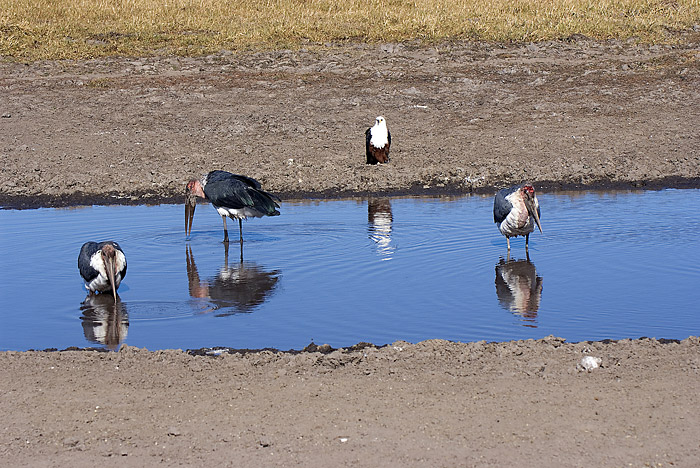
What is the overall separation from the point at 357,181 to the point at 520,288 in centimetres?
687

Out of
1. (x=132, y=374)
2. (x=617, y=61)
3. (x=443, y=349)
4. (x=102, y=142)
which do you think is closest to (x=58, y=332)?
(x=132, y=374)

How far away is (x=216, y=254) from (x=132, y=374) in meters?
4.65

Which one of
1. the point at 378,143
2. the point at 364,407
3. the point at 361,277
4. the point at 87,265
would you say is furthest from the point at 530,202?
the point at 378,143

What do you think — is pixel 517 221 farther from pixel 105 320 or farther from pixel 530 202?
pixel 105 320

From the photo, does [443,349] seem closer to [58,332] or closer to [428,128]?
[58,332]

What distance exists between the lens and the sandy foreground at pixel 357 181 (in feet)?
17.4

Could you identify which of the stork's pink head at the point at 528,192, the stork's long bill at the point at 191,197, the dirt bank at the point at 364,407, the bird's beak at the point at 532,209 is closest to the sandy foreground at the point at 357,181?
the dirt bank at the point at 364,407

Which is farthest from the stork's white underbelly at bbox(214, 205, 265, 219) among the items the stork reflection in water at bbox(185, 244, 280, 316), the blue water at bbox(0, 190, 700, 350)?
the stork reflection in water at bbox(185, 244, 280, 316)

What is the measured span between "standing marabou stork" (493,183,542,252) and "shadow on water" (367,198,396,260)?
1.24 m

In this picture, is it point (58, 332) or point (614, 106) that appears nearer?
point (58, 332)

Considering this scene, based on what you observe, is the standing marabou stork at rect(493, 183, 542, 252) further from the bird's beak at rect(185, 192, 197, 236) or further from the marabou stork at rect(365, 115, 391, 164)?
the marabou stork at rect(365, 115, 391, 164)

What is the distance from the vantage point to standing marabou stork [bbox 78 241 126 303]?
8758 millimetres

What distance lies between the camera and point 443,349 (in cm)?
669

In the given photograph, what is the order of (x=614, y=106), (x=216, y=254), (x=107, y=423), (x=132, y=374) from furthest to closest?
(x=614, y=106), (x=216, y=254), (x=132, y=374), (x=107, y=423)
